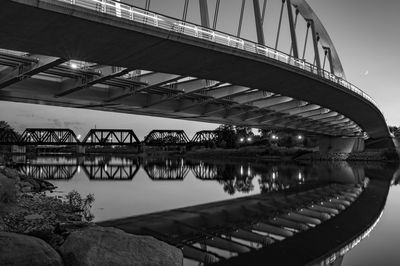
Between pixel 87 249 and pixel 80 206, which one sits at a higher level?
pixel 87 249

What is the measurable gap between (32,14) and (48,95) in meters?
15.6

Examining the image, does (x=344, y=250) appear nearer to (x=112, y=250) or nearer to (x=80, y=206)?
(x=112, y=250)

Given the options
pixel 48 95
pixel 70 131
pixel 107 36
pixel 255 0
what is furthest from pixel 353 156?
pixel 70 131

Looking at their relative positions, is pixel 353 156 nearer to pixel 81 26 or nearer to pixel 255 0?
pixel 255 0

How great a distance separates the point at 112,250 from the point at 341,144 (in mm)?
87069

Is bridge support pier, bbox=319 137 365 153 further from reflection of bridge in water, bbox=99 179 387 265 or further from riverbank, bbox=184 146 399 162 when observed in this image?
reflection of bridge in water, bbox=99 179 387 265

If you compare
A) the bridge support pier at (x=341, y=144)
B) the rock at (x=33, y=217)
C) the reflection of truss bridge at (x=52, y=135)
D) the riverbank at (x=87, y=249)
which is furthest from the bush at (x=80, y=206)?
the reflection of truss bridge at (x=52, y=135)

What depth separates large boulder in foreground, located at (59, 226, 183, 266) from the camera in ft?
23.5

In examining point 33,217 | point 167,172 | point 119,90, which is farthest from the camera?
point 167,172

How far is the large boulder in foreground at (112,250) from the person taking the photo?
7152 millimetres

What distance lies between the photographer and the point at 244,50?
2483 cm

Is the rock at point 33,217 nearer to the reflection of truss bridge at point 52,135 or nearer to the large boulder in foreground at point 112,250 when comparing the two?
the large boulder in foreground at point 112,250

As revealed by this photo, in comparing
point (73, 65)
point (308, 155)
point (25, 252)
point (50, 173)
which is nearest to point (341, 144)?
point (308, 155)

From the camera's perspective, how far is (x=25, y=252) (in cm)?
674
